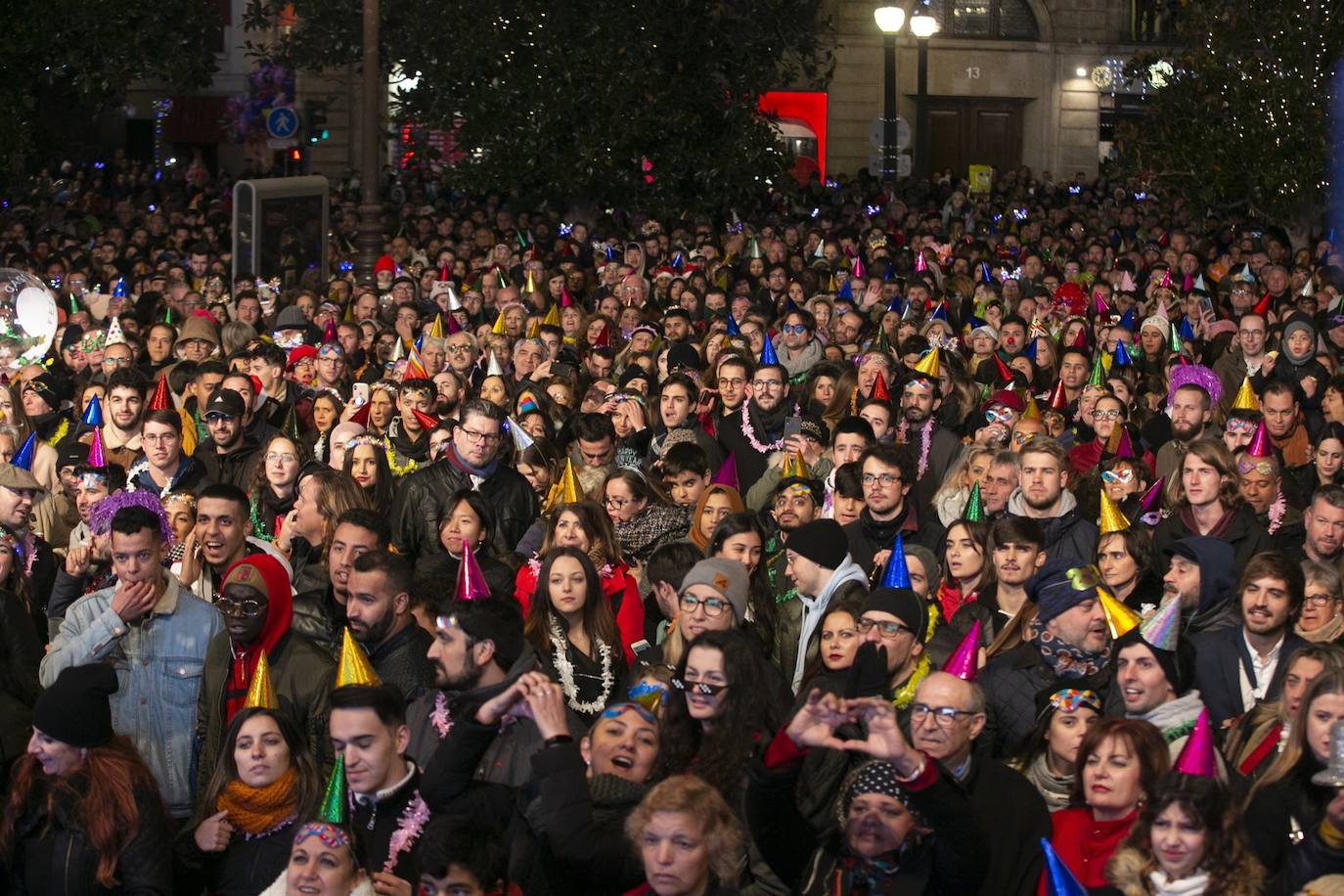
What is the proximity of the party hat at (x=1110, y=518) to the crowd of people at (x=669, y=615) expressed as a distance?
0.21m

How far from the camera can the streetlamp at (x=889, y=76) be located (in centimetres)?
2456

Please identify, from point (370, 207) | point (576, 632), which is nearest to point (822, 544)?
point (576, 632)

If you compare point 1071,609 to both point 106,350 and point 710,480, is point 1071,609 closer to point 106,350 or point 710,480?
point 710,480

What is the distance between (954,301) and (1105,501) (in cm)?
983

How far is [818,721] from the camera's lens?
16.4ft

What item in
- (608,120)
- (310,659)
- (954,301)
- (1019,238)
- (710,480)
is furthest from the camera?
(1019,238)

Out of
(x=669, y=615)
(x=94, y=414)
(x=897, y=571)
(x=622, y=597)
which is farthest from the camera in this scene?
(x=94, y=414)

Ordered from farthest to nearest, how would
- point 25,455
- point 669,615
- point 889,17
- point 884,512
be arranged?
point 889,17
point 25,455
point 884,512
point 669,615

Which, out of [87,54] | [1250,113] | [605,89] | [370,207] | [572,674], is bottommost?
[572,674]

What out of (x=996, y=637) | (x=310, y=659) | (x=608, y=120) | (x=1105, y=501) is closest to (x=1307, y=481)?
(x=1105, y=501)

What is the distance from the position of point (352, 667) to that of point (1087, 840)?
2230 millimetres

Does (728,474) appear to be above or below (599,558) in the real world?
above

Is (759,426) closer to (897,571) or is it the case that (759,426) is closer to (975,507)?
(975,507)

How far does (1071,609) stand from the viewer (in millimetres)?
6848
